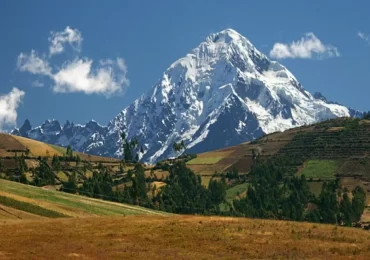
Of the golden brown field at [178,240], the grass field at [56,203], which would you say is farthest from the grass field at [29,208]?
the golden brown field at [178,240]

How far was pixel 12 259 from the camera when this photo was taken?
208 feet

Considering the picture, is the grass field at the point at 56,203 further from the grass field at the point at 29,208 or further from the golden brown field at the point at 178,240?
the golden brown field at the point at 178,240

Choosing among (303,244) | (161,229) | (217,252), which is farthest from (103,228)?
(303,244)

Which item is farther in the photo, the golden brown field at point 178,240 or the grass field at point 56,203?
the grass field at point 56,203

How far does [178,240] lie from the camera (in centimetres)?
7625

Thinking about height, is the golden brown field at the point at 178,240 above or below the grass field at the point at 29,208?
below

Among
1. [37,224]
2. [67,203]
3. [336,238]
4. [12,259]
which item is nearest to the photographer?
[12,259]

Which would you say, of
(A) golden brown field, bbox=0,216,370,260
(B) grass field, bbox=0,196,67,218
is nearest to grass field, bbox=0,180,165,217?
(B) grass field, bbox=0,196,67,218

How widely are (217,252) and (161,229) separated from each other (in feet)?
44.2

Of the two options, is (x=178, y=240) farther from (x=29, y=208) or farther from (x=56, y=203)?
(x=56, y=203)

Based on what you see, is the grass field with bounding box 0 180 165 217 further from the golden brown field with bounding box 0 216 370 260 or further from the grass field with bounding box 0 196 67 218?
the golden brown field with bounding box 0 216 370 260

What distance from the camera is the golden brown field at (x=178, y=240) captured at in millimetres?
68562

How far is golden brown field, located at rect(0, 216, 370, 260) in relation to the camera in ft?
225

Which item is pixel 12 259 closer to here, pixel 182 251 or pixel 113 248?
pixel 113 248
